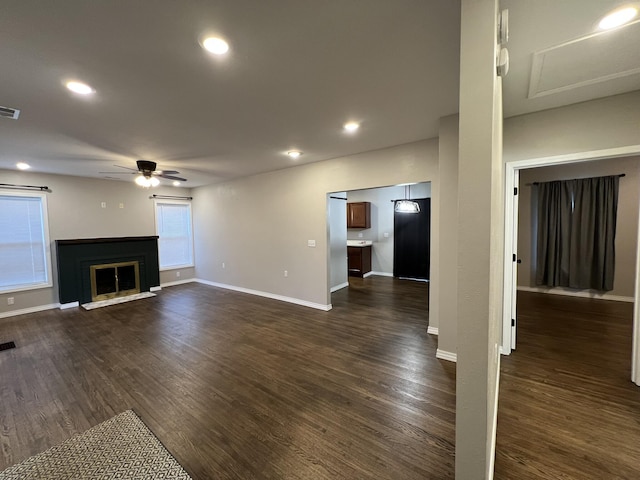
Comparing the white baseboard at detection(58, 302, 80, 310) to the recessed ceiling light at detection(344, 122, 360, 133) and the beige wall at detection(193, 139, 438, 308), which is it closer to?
the beige wall at detection(193, 139, 438, 308)

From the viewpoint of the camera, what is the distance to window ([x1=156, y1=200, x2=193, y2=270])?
21.9ft

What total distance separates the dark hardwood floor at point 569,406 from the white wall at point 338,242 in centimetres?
342

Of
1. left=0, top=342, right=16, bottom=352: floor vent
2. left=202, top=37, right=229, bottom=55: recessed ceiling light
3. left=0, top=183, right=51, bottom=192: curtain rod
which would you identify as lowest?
left=0, top=342, right=16, bottom=352: floor vent

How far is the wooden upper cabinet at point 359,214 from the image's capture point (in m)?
7.33

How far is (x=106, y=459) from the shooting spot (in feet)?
5.61

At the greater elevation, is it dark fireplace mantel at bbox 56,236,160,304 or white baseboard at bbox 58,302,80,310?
dark fireplace mantel at bbox 56,236,160,304

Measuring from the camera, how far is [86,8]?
127 cm

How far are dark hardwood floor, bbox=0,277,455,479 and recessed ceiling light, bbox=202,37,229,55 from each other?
8.48ft

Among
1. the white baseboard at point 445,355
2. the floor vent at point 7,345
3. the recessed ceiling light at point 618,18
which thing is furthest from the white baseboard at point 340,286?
the recessed ceiling light at point 618,18

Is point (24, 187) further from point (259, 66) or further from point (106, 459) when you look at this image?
point (259, 66)

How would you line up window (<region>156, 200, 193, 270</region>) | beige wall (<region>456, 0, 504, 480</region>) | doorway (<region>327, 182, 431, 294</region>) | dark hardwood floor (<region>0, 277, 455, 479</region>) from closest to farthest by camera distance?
1. beige wall (<region>456, 0, 504, 480</region>)
2. dark hardwood floor (<region>0, 277, 455, 479</region>)
3. window (<region>156, 200, 193, 270</region>)
4. doorway (<region>327, 182, 431, 294</region>)

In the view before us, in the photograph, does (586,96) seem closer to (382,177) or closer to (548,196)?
(382,177)

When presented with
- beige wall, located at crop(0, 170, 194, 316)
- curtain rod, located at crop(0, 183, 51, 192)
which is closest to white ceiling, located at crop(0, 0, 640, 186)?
curtain rod, located at crop(0, 183, 51, 192)

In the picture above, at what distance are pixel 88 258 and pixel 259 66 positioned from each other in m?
5.67
